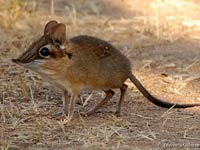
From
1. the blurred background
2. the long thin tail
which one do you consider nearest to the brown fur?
the long thin tail

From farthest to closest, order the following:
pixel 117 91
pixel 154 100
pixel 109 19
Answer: pixel 109 19 → pixel 117 91 → pixel 154 100

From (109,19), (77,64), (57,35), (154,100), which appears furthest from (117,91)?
(109,19)

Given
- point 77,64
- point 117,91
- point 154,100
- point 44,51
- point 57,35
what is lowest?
point 117,91

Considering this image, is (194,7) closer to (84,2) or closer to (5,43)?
(84,2)

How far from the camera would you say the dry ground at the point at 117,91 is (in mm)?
5531

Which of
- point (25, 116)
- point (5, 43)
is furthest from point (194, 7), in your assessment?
point (25, 116)

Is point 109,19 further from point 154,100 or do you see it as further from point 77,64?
point 77,64

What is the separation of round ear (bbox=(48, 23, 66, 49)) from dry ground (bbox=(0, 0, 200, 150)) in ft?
2.20

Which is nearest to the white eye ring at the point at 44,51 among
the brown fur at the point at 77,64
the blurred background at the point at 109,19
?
the brown fur at the point at 77,64

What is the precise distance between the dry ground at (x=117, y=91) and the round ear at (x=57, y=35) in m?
0.67

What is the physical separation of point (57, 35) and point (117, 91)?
1.60 m

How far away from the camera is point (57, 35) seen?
569 centimetres

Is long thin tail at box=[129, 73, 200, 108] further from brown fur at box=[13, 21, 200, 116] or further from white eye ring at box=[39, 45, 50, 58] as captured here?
white eye ring at box=[39, 45, 50, 58]

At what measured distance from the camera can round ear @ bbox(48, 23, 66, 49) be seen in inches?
223
